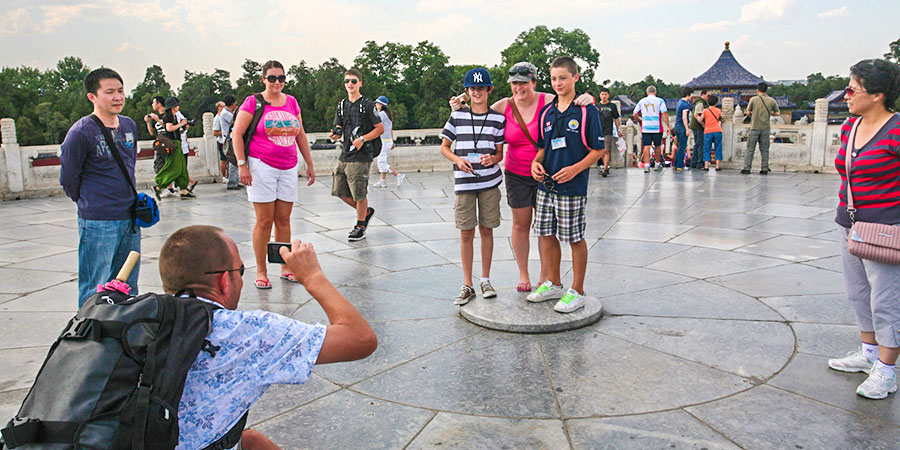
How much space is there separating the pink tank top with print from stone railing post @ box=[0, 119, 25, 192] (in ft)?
40.8

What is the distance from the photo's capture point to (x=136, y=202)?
4.41 m

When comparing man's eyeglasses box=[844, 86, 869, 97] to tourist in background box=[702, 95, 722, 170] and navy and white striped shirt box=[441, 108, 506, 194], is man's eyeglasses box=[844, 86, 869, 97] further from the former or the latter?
tourist in background box=[702, 95, 722, 170]

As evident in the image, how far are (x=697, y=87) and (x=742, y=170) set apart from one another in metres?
37.4

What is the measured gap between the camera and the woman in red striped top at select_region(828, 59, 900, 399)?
3492mm

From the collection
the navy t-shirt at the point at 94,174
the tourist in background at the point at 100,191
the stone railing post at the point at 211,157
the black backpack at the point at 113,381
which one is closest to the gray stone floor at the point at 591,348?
the tourist in background at the point at 100,191

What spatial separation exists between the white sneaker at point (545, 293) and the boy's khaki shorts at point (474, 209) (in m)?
0.61

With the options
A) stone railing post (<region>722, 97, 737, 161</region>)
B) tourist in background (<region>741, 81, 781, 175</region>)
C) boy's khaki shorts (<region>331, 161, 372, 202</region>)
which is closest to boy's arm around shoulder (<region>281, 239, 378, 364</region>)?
boy's khaki shorts (<region>331, 161, 372, 202</region>)

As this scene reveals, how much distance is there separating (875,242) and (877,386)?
764mm

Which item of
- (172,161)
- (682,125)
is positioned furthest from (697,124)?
(172,161)

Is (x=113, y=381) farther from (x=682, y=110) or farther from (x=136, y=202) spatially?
(x=682, y=110)

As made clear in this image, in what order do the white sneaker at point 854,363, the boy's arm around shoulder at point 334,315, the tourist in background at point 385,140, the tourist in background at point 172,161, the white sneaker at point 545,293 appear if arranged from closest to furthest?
the boy's arm around shoulder at point 334,315
the white sneaker at point 854,363
the white sneaker at point 545,293
the tourist in background at point 172,161
the tourist in background at point 385,140

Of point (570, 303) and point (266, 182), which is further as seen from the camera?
point (266, 182)

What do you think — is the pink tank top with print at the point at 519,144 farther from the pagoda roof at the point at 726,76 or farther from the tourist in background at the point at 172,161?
the pagoda roof at the point at 726,76

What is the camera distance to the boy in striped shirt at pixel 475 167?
5.17m
